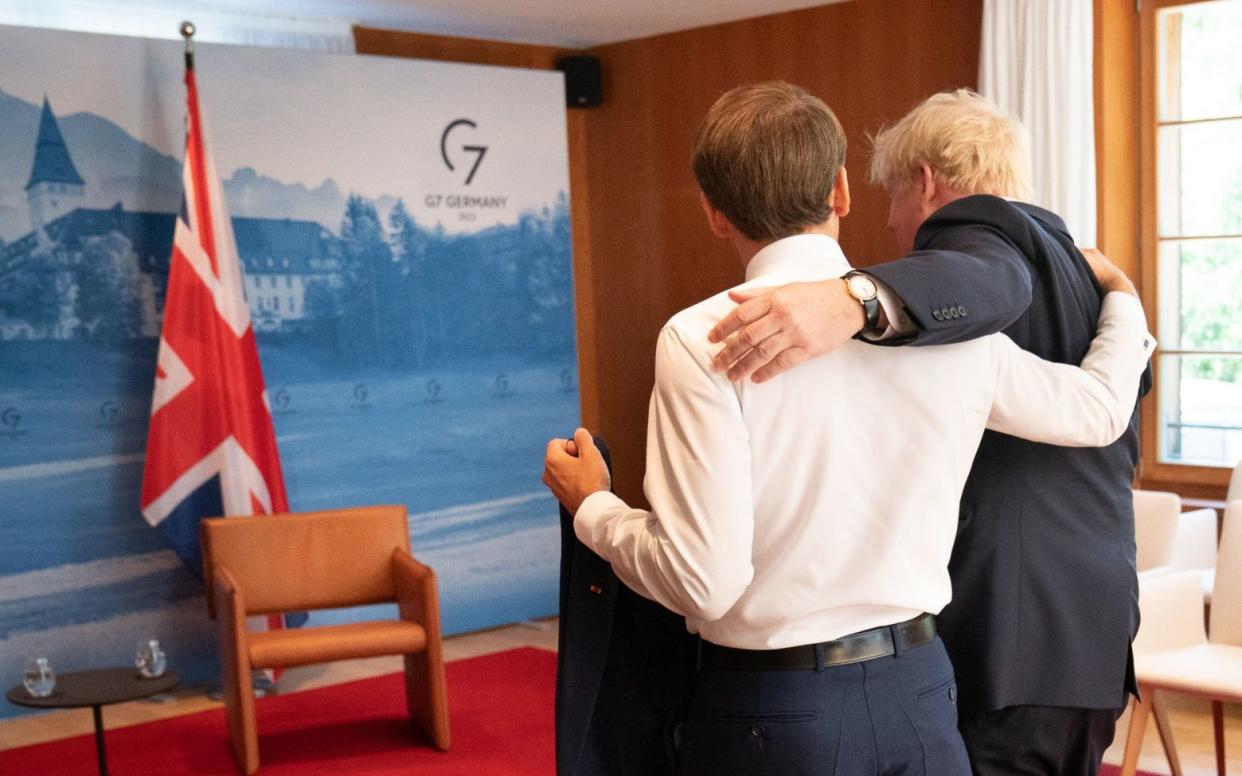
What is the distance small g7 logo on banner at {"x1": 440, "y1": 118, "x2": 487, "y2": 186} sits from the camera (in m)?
7.39

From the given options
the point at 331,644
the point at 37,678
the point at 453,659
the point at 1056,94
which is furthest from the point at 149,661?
the point at 1056,94

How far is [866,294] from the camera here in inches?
63.8

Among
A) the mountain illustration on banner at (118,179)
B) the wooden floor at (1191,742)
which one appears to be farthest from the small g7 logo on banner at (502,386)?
the wooden floor at (1191,742)

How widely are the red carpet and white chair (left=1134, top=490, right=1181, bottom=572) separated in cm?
242

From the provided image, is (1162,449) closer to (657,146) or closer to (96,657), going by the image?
(657,146)

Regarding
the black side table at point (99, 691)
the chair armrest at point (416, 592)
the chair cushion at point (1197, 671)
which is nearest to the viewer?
the chair cushion at point (1197, 671)

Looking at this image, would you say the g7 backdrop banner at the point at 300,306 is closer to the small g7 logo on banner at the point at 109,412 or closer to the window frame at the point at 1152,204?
the small g7 logo on banner at the point at 109,412

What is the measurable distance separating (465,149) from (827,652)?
6.12m

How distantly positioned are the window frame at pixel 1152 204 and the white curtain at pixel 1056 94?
0.32 metres

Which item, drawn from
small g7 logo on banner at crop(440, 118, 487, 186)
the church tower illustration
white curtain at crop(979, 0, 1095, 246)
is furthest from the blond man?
small g7 logo on banner at crop(440, 118, 487, 186)

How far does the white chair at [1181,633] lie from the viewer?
3.85 metres

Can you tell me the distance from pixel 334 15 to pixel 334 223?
1.24m

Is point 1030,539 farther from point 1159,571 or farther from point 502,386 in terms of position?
point 502,386

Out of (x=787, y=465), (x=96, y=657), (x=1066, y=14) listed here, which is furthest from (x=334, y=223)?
(x=787, y=465)
